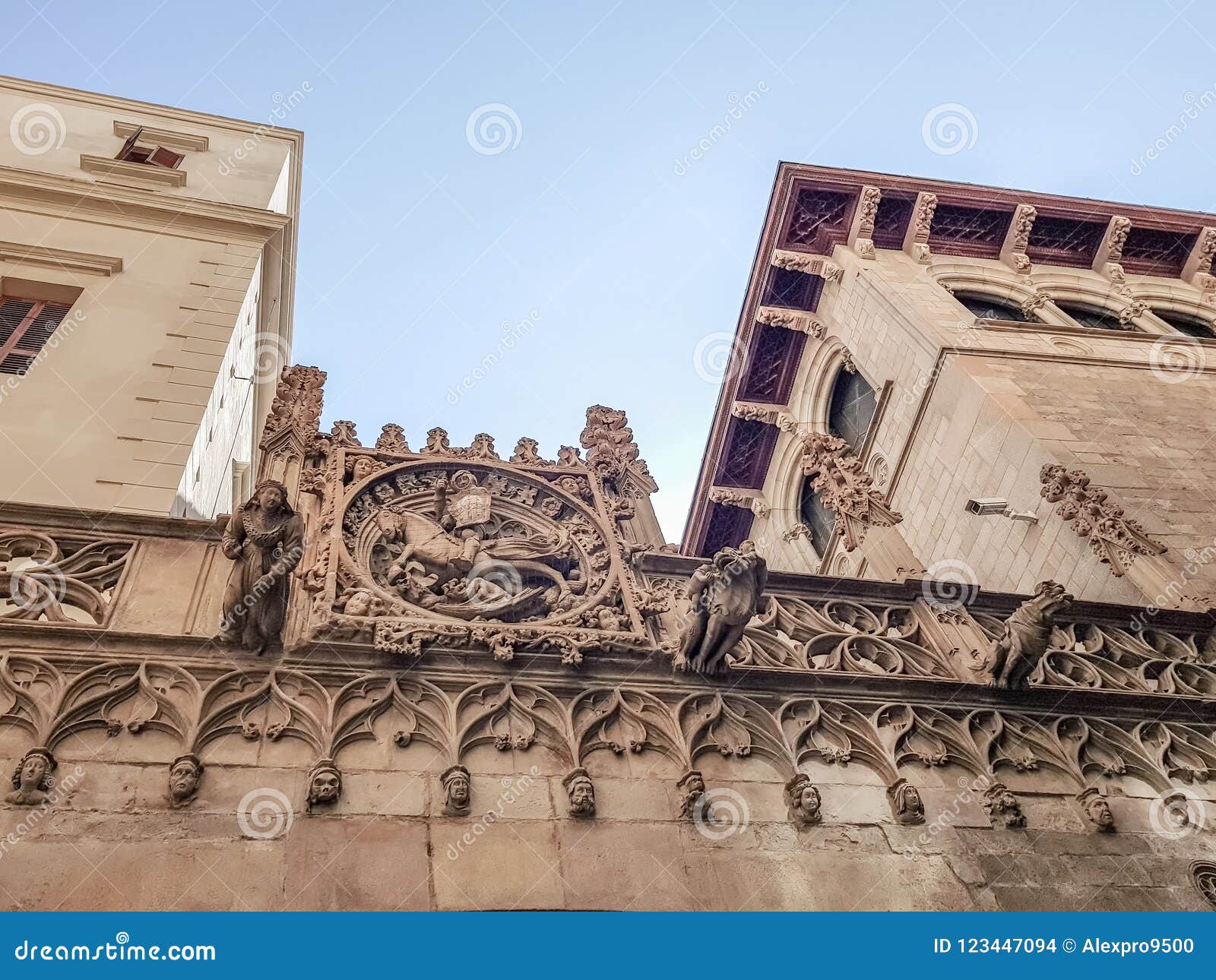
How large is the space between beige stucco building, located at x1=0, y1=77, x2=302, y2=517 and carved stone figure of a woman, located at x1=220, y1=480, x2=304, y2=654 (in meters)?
3.02

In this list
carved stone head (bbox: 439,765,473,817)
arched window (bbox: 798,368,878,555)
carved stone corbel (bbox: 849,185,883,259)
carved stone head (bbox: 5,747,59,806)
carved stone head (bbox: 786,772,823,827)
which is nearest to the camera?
carved stone head (bbox: 5,747,59,806)

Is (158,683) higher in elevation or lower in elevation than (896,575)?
lower

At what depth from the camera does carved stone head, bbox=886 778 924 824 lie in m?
6.88


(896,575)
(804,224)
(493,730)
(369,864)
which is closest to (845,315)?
(804,224)

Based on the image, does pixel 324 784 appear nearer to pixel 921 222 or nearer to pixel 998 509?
pixel 998 509

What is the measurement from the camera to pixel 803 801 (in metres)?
6.74

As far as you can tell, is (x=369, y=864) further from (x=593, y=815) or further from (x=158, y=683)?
(x=158, y=683)

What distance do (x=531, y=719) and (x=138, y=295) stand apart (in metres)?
9.51

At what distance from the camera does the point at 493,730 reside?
6.84 m

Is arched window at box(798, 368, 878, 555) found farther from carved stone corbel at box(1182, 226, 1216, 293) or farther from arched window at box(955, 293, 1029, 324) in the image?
carved stone corbel at box(1182, 226, 1216, 293)

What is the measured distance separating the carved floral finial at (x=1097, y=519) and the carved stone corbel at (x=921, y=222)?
385 inches

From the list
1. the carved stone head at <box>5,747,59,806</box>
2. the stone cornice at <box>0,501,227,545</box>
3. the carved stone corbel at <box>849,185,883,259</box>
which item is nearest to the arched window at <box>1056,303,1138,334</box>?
the carved stone corbel at <box>849,185,883,259</box>

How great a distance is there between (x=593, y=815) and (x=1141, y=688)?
5.22 m

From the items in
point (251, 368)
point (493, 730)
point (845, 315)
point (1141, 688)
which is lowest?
point (493, 730)
